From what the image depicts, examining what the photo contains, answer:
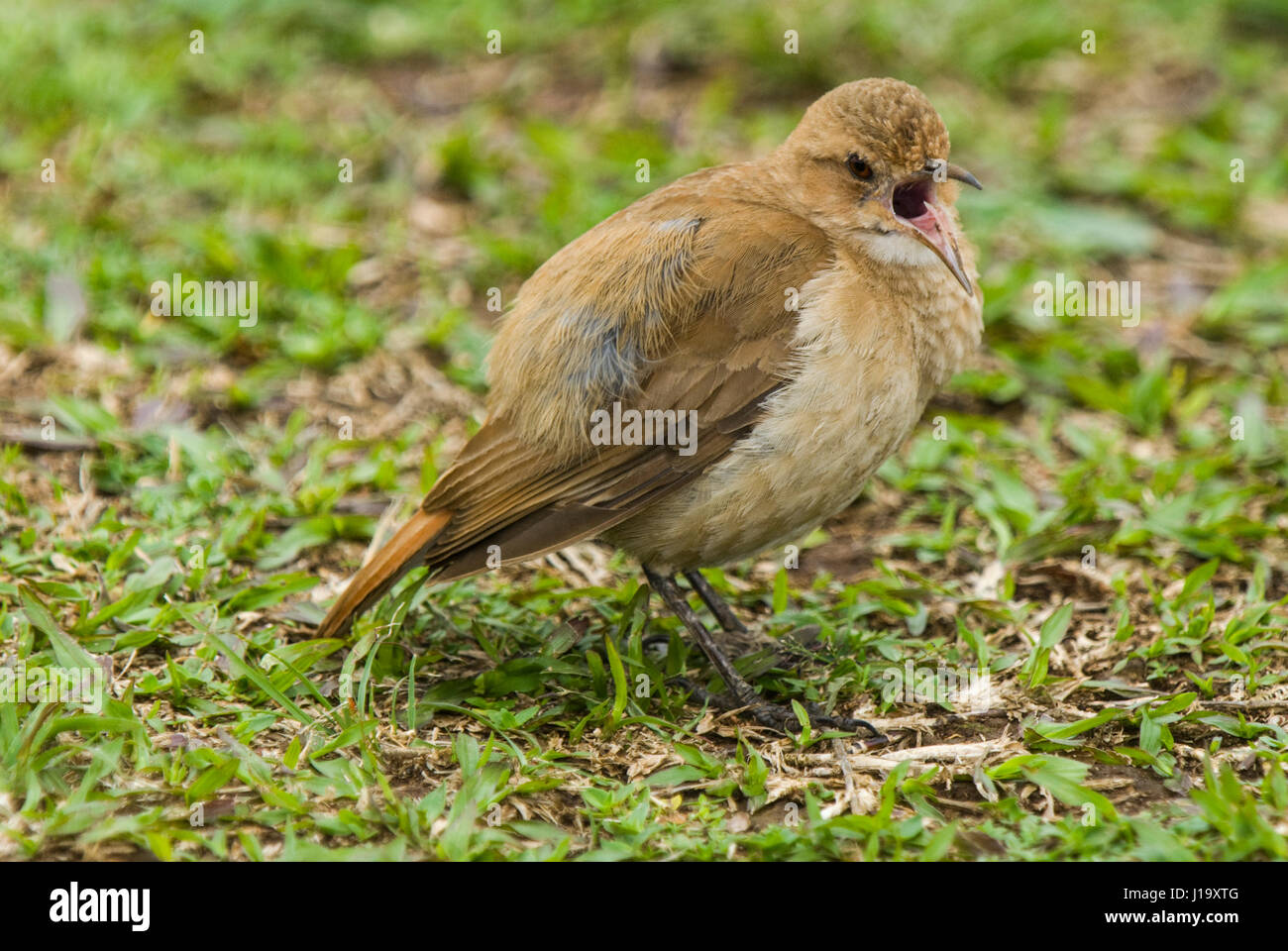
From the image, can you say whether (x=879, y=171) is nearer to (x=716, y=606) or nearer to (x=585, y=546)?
Answer: (x=716, y=606)

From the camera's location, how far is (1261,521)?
5.60 m

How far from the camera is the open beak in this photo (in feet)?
15.8

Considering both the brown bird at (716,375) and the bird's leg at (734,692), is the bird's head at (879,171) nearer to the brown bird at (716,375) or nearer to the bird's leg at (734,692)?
the brown bird at (716,375)

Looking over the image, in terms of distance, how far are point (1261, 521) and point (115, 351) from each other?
471 cm

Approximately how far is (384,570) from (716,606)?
122 centimetres

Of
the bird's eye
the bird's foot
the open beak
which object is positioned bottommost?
the bird's foot

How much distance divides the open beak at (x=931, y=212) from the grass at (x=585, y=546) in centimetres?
120

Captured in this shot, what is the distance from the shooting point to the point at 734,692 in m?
4.77

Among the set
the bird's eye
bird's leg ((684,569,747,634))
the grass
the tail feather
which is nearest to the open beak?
the bird's eye

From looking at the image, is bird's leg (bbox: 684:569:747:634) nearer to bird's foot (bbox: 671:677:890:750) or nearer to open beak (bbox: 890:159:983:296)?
bird's foot (bbox: 671:677:890:750)

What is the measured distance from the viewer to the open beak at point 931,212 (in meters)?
4.81

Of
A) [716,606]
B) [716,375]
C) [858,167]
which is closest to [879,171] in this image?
[858,167]

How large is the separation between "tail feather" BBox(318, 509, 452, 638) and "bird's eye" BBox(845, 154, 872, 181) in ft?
5.82

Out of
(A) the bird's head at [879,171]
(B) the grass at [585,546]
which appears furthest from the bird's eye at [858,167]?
(B) the grass at [585,546]
